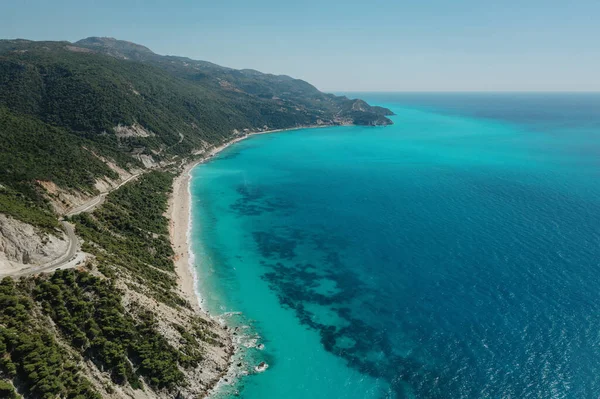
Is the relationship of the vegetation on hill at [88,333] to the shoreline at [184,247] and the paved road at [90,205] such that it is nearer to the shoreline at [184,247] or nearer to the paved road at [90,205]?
the shoreline at [184,247]

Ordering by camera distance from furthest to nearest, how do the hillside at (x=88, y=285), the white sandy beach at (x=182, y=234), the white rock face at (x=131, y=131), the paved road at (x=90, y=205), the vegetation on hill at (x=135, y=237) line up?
the white rock face at (x=131, y=131) → the paved road at (x=90, y=205) → the white sandy beach at (x=182, y=234) → the vegetation on hill at (x=135, y=237) → the hillside at (x=88, y=285)

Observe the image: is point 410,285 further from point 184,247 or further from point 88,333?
point 88,333

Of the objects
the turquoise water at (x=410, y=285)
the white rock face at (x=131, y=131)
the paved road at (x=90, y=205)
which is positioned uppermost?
the white rock face at (x=131, y=131)

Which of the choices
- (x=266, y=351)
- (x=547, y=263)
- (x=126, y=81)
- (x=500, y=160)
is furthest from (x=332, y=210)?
(x=126, y=81)

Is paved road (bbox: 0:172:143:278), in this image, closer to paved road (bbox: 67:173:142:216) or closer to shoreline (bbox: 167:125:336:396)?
paved road (bbox: 67:173:142:216)

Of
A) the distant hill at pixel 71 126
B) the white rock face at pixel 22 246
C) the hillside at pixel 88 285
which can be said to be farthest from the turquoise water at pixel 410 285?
the distant hill at pixel 71 126

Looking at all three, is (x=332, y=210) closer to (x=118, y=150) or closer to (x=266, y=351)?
(x=266, y=351)
